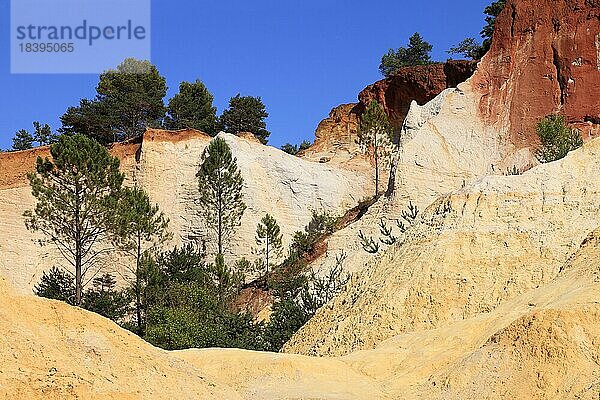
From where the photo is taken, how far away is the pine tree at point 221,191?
4181 centimetres

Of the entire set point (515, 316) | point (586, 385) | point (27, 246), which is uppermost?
point (27, 246)

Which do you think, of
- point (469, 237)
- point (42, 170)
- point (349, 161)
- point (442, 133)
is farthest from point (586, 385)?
point (349, 161)

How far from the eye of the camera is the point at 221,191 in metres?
41.9

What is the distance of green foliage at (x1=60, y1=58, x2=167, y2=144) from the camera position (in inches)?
2195

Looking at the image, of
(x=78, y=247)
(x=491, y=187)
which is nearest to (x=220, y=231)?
(x=78, y=247)

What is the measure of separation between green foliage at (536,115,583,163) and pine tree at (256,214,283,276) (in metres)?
13.2

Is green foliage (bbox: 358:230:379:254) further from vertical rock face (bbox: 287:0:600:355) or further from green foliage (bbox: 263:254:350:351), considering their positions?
green foliage (bbox: 263:254:350:351)

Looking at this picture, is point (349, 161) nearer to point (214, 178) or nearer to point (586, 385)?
point (214, 178)

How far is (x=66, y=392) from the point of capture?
10.6 m

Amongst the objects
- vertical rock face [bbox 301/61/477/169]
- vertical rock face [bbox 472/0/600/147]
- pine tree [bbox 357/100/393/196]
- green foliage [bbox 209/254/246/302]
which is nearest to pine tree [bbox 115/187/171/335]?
green foliage [bbox 209/254/246/302]

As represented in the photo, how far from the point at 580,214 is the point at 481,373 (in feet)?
30.3

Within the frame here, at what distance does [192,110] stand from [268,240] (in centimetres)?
2120

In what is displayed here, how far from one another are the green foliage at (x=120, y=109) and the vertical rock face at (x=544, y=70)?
81.9 ft

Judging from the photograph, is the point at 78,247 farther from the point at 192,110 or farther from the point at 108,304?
the point at 192,110
